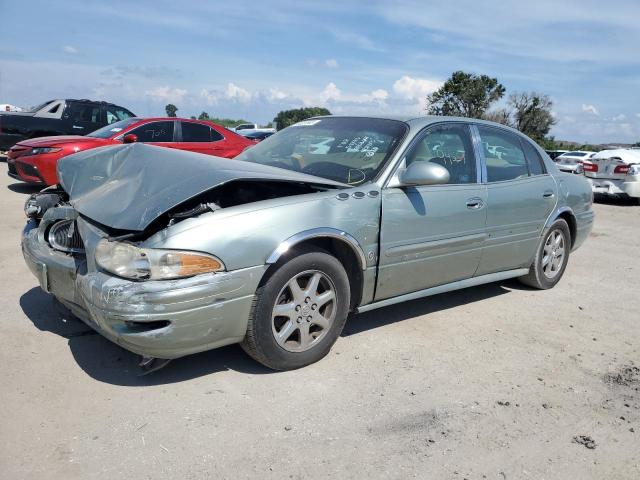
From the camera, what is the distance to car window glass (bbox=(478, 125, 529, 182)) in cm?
460

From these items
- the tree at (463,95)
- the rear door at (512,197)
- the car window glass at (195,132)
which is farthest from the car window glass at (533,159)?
the tree at (463,95)

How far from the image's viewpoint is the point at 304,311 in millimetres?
3357

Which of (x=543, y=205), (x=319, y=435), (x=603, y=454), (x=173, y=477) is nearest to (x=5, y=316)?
(x=173, y=477)

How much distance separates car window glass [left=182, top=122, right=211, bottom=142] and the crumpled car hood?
5.85 metres

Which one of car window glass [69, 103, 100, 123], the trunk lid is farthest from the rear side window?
the trunk lid

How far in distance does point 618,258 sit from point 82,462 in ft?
22.2

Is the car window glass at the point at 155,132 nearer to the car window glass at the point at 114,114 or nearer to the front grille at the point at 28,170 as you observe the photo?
the front grille at the point at 28,170

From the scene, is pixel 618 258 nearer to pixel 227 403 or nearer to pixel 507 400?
pixel 507 400

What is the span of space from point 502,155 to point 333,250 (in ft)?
6.71

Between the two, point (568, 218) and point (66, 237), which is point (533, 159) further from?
point (66, 237)

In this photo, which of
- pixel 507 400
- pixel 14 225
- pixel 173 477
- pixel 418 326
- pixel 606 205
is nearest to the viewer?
pixel 173 477

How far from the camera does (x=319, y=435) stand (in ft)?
9.00

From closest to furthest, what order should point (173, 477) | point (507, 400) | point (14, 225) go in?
point (173, 477), point (507, 400), point (14, 225)

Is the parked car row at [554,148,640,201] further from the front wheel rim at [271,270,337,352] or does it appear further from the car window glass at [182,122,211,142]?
Answer: the front wheel rim at [271,270,337,352]
